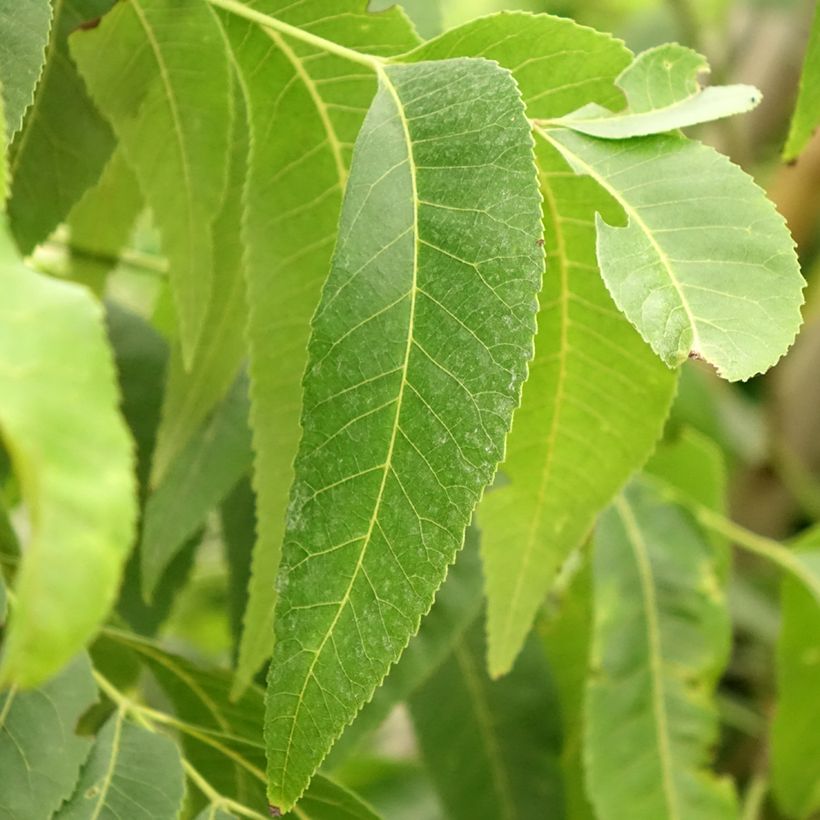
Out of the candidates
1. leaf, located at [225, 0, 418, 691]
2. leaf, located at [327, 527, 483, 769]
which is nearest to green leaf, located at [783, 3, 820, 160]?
leaf, located at [225, 0, 418, 691]

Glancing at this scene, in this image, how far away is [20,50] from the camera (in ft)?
1.53

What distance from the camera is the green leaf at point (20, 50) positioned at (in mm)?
467

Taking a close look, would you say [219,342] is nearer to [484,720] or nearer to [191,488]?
[191,488]

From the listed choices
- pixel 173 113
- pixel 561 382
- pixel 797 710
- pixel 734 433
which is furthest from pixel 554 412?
pixel 734 433

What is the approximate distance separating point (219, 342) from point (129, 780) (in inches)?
10.1

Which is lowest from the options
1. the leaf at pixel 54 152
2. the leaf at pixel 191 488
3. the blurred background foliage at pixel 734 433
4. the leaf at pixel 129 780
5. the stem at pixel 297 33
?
the blurred background foliage at pixel 734 433

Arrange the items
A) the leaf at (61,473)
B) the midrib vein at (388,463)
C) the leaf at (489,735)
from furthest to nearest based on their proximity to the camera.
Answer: the leaf at (489,735)
the midrib vein at (388,463)
the leaf at (61,473)

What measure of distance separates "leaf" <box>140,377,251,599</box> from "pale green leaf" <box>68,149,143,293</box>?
0.14 m

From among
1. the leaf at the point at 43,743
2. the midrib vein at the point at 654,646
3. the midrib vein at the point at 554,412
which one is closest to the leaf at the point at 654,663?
the midrib vein at the point at 654,646

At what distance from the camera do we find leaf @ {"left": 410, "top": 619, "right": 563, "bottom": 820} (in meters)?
0.90

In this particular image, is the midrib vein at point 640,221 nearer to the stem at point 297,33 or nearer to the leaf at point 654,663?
the stem at point 297,33

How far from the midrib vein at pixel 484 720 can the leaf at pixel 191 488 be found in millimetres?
264

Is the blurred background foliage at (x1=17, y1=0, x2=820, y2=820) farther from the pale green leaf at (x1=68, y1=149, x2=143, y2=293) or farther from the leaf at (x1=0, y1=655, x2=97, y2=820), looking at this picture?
the leaf at (x1=0, y1=655, x2=97, y2=820)

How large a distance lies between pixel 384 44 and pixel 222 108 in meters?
0.10
